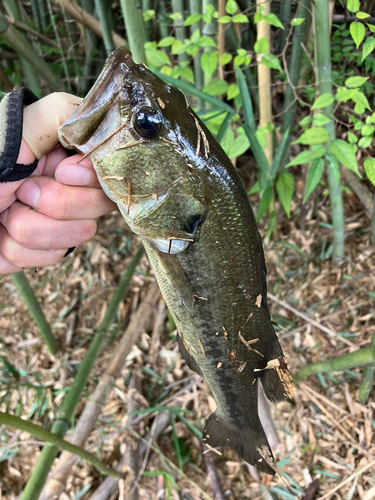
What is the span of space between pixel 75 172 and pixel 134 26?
1.98 feet

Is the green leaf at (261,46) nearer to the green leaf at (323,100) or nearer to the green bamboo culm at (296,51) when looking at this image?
the green bamboo culm at (296,51)

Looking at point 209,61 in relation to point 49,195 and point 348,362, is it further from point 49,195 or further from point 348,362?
point 348,362

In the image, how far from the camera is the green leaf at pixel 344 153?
1225mm

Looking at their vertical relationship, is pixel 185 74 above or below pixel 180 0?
below

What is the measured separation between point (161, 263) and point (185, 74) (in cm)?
87

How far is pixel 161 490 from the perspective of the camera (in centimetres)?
157

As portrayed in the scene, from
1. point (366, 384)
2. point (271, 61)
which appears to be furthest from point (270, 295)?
point (271, 61)

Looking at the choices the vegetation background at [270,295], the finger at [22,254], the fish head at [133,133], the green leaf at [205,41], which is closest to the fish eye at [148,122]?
the fish head at [133,133]

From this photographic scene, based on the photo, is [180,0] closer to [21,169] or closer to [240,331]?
[21,169]

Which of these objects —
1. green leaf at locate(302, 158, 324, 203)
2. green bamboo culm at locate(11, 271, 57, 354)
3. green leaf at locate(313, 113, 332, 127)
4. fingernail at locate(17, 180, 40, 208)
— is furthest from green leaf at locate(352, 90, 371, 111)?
green bamboo culm at locate(11, 271, 57, 354)

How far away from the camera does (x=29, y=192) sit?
30.4 inches

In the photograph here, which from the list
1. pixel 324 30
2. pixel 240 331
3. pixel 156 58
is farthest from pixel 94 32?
pixel 240 331

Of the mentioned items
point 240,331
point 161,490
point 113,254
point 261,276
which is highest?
point 261,276

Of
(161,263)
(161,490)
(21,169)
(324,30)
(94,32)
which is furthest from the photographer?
(94,32)
